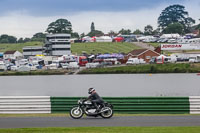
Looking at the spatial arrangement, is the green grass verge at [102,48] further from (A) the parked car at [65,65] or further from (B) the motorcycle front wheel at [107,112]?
(B) the motorcycle front wheel at [107,112]

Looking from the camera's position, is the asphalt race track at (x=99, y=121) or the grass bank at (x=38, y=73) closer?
the asphalt race track at (x=99, y=121)

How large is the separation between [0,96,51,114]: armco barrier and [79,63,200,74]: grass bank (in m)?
64.2

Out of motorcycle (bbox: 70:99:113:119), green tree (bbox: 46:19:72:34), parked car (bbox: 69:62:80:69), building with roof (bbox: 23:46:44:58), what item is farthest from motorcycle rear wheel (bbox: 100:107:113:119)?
green tree (bbox: 46:19:72:34)

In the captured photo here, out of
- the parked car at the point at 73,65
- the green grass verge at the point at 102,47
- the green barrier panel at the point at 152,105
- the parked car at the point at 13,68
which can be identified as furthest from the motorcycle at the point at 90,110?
the green grass verge at the point at 102,47

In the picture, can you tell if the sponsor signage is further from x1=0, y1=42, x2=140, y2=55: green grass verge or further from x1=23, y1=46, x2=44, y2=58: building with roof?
x1=23, y1=46, x2=44, y2=58: building with roof

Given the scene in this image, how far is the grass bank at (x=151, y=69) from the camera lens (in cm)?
8688

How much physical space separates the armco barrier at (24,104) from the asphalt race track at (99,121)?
177 centimetres

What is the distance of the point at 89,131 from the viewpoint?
715 inches

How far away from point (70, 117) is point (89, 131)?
4522mm

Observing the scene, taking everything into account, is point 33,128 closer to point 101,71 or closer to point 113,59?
point 101,71

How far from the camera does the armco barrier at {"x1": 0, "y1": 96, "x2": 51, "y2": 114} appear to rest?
79.7 feet

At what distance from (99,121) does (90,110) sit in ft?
3.75

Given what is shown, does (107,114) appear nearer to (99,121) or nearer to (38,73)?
(99,121)

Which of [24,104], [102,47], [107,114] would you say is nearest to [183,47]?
[102,47]
